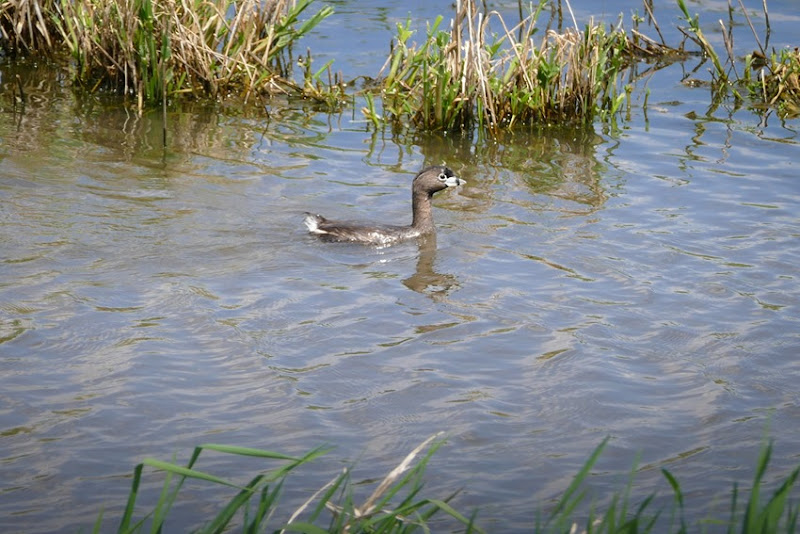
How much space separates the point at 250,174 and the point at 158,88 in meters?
2.32

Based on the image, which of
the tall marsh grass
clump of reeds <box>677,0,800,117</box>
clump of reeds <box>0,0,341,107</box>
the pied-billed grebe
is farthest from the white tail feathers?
clump of reeds <box>677,0,800,117</box>

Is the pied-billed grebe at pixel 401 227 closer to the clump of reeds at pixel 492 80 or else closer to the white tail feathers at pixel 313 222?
the white tail feathers at pixel 313 222

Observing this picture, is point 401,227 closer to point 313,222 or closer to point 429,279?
point 313,222

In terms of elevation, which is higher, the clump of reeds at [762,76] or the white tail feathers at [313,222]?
the clump of reeds at [762,76]

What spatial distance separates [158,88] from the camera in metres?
12.5

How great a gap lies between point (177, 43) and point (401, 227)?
422 cm

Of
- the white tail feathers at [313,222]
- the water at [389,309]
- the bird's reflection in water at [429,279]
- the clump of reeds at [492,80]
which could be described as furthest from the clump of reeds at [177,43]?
the bird's reflection in water at [429,279]

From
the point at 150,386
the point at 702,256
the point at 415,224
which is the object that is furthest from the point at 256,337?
the point at 702,256

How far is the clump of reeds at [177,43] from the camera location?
1198 centimetres

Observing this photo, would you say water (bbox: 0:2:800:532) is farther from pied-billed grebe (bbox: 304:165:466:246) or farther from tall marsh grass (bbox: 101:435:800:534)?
tall marsh grass (bbox: 101:435:800:534)

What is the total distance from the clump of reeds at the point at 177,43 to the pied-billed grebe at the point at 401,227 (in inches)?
134

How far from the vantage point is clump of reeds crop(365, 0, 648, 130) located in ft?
38.8

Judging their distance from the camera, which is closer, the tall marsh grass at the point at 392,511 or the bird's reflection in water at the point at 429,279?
the tall marsh grass at the point at 392,511

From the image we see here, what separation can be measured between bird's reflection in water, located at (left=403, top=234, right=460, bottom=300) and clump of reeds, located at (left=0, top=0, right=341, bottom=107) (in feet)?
13.3
